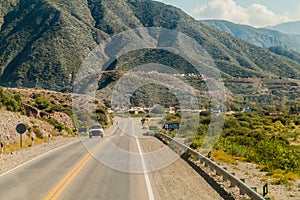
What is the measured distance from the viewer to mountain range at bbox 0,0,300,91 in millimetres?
118438

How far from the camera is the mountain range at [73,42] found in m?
118

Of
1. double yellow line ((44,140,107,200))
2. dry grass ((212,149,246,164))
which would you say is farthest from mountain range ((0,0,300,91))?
double yellow line ((44,140,107,200))

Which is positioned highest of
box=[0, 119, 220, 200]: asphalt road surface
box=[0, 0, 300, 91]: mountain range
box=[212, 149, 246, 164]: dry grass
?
box=[0, 0, 300, 91]: mountain range

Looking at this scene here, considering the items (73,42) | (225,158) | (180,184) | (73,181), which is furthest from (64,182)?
(73,42)

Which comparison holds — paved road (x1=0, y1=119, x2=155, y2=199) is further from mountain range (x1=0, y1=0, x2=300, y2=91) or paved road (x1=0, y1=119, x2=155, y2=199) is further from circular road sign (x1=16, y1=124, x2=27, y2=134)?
mountain range (x1=0, y1=0, x2=300, y2=91)

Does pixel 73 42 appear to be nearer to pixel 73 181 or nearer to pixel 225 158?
pixel 225 158

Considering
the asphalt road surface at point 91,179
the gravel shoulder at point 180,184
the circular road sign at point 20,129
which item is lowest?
the gravel shoulder at point 180,184

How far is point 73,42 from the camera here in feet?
429

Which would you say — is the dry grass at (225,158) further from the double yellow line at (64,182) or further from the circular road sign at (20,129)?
the circular road sign at (20,129)

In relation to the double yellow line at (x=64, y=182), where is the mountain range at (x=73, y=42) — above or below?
above

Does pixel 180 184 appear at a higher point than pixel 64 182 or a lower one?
lower

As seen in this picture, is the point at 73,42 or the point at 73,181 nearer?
the point at 73,181

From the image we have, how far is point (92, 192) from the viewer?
11594 mm

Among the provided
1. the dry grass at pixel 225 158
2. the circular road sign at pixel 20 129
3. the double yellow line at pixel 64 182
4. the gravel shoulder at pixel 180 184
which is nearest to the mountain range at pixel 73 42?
the circular road sign at pixel 20 129
